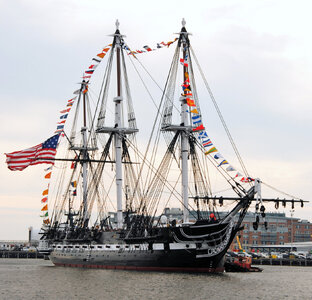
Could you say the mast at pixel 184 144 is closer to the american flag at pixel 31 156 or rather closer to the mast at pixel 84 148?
the american flag at pixel 31 156

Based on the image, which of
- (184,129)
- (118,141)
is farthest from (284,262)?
(184,129)

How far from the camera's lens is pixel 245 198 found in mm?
70875

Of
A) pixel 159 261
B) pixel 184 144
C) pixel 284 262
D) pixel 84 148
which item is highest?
pixel 84 148

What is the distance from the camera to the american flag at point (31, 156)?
8219 cm

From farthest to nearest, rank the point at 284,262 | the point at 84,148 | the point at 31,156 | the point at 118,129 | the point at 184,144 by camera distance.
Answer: the point at 284,262, the point at 84,148, the point at 118,129, the point at 31,156, the point at 184,144

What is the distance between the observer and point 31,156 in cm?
8356

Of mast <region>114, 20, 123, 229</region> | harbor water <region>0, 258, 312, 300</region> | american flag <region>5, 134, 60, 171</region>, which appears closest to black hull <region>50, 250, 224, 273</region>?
harbor water <region>0, 258, 312, 300</region>

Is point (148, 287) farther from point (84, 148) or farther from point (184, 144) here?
point (84, 148)

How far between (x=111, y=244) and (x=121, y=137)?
17.6 metres

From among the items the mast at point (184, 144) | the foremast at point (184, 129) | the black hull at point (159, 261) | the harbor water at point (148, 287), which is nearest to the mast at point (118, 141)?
the black hull at point (159, 261)

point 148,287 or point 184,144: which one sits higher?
point 184,144

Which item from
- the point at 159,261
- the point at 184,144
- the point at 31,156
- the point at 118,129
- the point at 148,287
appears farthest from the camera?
the point at 118,129

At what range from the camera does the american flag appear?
270ft

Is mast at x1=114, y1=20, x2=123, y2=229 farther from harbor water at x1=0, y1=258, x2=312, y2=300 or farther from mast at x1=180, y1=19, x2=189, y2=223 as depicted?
harbor water at x1=0, y1=258, x2=312, y2=300
